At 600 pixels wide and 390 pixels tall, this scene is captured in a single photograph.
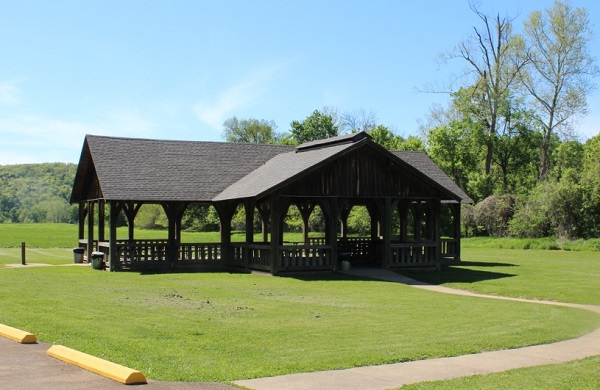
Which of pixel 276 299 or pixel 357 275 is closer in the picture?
pixel 276 299

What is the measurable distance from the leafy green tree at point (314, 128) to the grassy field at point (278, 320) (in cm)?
4513

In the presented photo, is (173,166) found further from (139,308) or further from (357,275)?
(139,308)

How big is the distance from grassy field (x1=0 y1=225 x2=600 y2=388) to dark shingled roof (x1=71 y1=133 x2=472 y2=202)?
376 cm

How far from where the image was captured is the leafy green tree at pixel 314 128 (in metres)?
70.3

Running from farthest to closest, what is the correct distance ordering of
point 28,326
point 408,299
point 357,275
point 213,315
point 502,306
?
1. point 357,275
2. point 408,299
3. point 502,306
4. point 213,315
5. point 28,326

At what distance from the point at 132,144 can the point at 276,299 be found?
606 inches

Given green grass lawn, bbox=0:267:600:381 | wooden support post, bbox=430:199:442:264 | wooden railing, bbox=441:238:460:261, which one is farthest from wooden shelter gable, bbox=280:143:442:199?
green grass lawn, bbox=0:267:600:381

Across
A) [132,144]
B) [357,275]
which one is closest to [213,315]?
[357,275]

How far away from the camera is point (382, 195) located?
28.0m

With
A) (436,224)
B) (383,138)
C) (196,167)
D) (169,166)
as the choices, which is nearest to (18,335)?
(169,166)

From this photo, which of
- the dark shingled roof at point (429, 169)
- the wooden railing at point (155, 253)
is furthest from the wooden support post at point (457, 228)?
the wooden railing at point (155, 253)

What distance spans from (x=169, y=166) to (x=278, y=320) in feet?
57.7

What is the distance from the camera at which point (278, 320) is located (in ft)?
48.1

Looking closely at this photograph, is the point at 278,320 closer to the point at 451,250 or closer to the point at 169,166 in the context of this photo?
the point at 169,166
